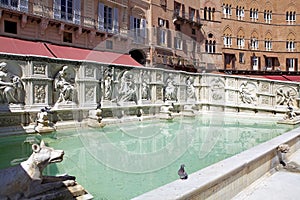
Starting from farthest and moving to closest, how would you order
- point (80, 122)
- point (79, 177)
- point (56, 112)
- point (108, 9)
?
1. point (108, 9)
2. point (80, 122)
3. point (56, 112)
4. point (79, 177)

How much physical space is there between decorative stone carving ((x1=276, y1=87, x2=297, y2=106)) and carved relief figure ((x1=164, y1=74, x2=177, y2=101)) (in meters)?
4.15

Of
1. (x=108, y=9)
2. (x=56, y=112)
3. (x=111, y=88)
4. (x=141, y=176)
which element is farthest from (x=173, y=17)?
(x=141, y=176)

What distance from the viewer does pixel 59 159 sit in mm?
3211

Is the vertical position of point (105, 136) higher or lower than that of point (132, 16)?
lower

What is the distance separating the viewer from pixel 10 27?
17219 mm

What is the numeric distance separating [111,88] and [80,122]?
1.54 m

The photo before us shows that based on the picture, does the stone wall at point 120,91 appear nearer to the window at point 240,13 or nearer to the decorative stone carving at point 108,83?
the decorative stone carving at point 108,83

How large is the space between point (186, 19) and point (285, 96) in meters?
21.3

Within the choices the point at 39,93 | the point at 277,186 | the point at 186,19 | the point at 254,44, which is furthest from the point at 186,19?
the point at 277,186

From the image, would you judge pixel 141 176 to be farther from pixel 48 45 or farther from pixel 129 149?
pixel 48 45

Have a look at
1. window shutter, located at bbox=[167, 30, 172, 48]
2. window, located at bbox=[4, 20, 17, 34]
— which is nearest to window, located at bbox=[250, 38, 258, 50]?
window shutter, located at bbox=[167, 30, 172, 48]

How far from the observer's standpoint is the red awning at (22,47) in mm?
14848

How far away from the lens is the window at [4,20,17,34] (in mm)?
17000

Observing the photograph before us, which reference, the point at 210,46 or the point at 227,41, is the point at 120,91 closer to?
the point at 210,46
